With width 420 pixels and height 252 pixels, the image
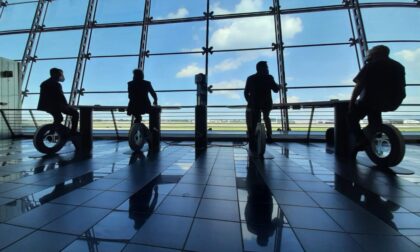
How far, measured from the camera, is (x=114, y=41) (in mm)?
6785

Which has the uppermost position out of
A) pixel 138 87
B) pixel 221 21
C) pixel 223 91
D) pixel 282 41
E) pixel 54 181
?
pixel 221 21

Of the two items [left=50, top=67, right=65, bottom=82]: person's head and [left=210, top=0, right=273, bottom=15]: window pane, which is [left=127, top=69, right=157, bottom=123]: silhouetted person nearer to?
[left=50, top=67, right=65, bottom=82]: person's head

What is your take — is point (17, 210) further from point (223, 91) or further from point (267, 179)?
point (223, 91)

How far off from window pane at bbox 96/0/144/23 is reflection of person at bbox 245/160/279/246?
20.5 ft

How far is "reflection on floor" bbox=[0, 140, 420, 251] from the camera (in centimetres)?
105

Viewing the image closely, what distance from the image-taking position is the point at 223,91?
6.25 meters

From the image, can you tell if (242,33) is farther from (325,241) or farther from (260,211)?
(325,241)

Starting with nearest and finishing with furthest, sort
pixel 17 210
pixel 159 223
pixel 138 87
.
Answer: pixel 159 223 → pixel 17 210 → pixel 138 87

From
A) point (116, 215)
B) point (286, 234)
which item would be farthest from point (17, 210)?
point (286, 234)

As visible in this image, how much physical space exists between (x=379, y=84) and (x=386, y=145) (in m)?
0.64

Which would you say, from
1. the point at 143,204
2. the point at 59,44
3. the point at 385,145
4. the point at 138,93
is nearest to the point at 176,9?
the point at 59,44

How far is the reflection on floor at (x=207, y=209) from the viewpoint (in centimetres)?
105

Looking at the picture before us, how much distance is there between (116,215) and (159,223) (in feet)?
0.86

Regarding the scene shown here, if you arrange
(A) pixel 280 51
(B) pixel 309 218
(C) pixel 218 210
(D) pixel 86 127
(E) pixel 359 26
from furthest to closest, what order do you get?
(A) pixel 280 51
(E) pixel 359 26
(D) pixel 86 127
(C) pixel 218 210
(B) pixel 309 218
